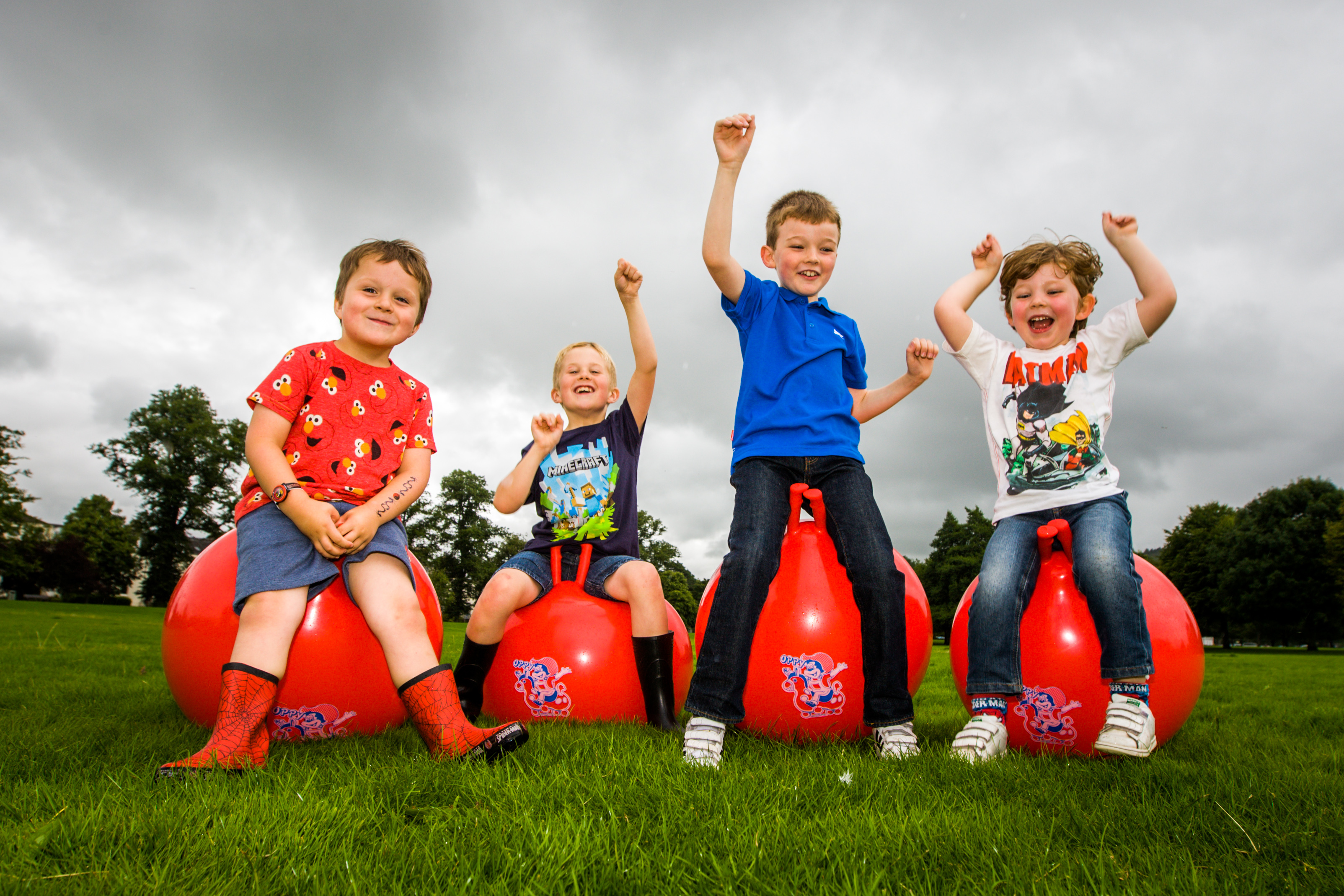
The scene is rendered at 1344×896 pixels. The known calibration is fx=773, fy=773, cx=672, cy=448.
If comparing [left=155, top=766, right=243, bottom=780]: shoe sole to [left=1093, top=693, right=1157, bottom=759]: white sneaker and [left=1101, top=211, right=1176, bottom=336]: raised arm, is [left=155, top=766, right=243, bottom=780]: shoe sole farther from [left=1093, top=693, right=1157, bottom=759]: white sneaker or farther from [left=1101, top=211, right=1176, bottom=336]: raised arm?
[left=1101, top=211, right=1176, bottom=336]: raised arm

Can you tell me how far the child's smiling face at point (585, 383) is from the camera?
16.5 feet

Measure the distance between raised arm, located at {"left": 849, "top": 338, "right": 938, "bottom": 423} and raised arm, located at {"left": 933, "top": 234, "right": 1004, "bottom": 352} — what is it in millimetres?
132

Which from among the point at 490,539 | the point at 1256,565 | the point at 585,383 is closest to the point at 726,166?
the point at 585,383

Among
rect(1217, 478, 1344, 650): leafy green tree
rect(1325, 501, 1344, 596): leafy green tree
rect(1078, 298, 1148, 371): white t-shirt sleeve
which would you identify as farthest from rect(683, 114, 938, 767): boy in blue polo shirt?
rect(1217, 478, 1344, 650): leafy green tree

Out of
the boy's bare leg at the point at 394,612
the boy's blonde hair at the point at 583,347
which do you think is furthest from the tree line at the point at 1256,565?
the boy's bare leg at the point at 394,612

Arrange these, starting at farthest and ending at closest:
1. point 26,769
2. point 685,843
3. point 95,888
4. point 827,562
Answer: point 827,562, point 26,769, point 685,843, point 95,888

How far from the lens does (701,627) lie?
411cm

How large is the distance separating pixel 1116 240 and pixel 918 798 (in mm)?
3086

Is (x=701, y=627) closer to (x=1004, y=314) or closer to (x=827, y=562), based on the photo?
(x=827, y=562)

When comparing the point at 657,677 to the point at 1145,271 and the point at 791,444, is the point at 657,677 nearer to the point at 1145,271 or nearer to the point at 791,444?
the point at 791,444

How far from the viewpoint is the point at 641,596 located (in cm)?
425

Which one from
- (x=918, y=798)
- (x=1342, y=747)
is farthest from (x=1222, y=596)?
(x=918, y=798)

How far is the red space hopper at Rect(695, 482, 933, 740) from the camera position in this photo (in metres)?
3.74

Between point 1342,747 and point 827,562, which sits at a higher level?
point 827,562
